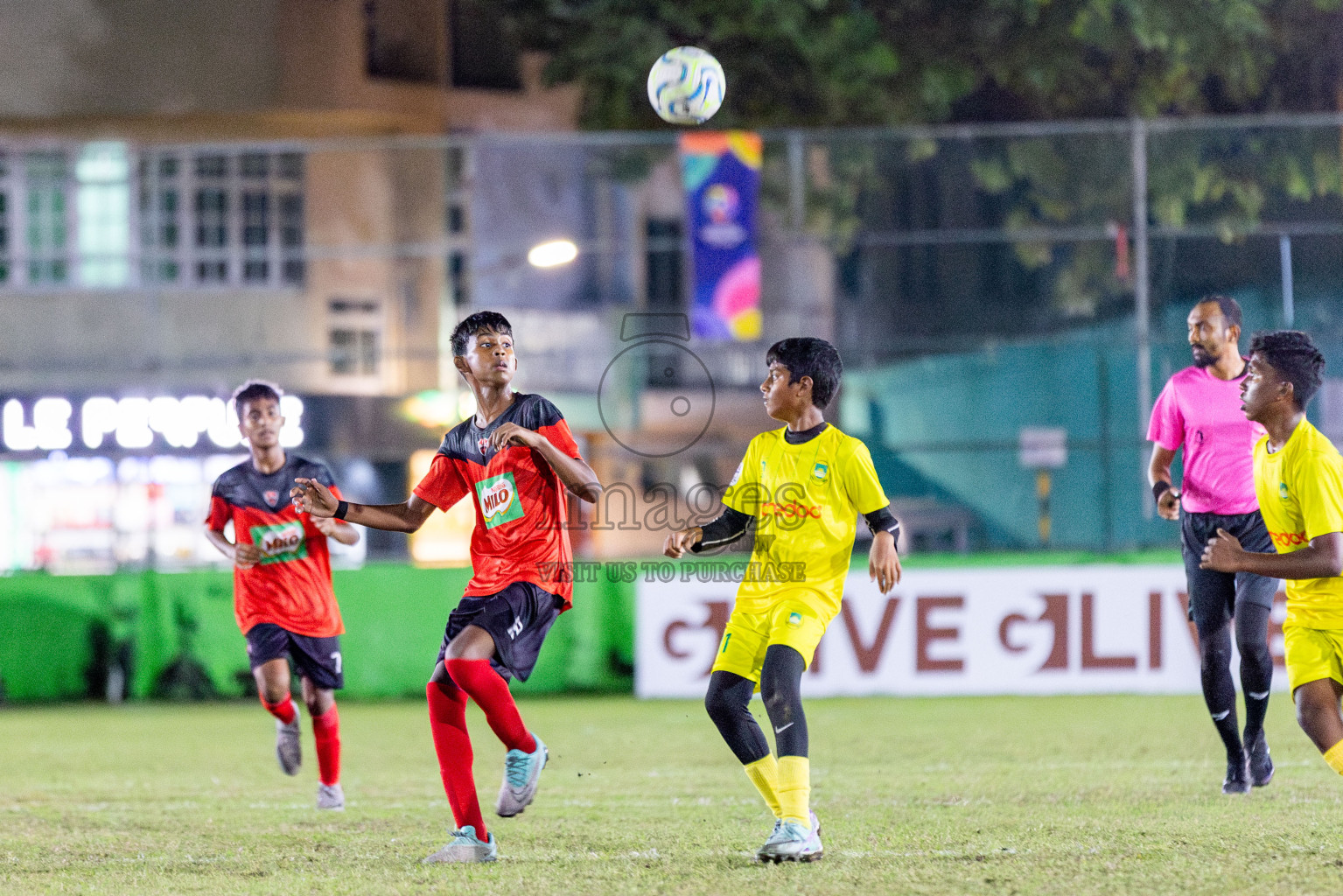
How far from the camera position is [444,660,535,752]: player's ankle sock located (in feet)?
18.2

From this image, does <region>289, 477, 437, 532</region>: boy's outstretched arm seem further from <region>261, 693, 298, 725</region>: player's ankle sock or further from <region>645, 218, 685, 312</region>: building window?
<region>645, 218, 685, 312</region>: building window

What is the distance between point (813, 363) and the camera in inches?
222

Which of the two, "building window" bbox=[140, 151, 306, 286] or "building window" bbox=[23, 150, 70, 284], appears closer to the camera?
"building window" bbox=[140, 151, 306, 286]

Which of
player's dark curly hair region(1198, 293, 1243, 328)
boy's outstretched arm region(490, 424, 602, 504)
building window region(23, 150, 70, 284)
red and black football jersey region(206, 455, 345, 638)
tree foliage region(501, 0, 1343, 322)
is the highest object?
tree foliage region(501, 0, 1343, 322)

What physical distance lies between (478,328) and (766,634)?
148 cm

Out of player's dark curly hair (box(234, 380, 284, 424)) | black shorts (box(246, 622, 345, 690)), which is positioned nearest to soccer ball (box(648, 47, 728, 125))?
player's dark curly hair (box(234, 380, 284, 424))

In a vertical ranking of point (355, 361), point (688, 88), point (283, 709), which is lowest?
point (283, 709)

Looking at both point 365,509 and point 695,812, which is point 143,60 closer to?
point 365,509

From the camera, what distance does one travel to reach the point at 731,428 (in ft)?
59.6

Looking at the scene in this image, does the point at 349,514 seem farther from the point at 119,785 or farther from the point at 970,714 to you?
the point at 970,714

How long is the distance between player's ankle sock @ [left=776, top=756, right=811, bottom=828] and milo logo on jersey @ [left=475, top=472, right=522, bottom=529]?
4.21 ft

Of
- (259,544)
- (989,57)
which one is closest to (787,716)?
(259,544)

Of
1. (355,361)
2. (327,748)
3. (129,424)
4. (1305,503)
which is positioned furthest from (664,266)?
(1305,503)

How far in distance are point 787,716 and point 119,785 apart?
14.6 feet
